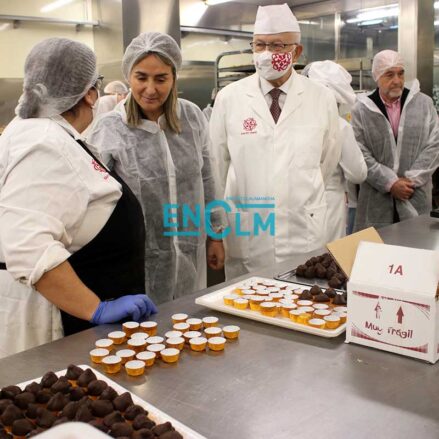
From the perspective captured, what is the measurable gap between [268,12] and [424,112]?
143cm

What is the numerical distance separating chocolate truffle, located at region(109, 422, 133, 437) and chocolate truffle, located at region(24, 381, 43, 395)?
0.18m

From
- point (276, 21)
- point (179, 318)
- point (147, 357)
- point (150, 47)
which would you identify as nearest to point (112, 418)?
point (147, 357)

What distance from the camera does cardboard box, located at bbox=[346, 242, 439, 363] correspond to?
1.02 metres

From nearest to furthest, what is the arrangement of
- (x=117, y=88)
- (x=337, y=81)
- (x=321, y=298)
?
(x=321, y=298) < (x=337, y=81) < (x=117, y=88)

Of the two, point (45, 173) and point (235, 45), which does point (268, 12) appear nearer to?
point (45, 173)

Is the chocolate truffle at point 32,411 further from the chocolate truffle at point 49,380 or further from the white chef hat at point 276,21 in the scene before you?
the white chef hat at point 276,21

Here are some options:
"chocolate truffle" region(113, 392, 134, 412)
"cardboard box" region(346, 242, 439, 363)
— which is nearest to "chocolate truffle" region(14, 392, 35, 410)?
"chocolate truffle" region(113, 392, 134, 412)

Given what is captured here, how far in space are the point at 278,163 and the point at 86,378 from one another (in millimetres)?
1449

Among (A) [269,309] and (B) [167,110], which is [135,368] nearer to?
(A) [269,309]

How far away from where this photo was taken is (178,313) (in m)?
1.34

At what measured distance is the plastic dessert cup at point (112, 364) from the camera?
102 centimetres

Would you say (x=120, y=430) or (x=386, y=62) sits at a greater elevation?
(x=386, y=62)

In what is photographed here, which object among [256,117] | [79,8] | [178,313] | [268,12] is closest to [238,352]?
[178,313]

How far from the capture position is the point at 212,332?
3.81ft
